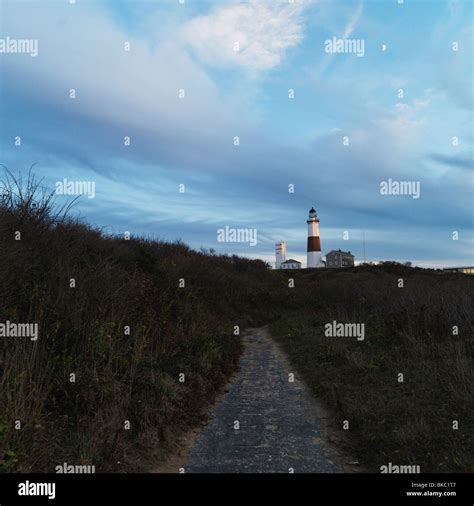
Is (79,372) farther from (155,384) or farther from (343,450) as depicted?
(343,450)

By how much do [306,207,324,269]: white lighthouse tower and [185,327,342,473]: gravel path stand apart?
43.5 metres

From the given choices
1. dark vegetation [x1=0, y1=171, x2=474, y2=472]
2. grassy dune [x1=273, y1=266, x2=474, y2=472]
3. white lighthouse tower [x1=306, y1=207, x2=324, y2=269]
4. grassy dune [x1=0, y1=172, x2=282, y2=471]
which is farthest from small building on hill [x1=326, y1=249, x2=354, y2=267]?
grassy dune [x1=0, y1=172, x2=282, y2=471]

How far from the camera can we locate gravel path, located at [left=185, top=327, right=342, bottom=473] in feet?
16.1

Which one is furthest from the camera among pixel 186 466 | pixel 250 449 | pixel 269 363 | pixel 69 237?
pixel 269 363

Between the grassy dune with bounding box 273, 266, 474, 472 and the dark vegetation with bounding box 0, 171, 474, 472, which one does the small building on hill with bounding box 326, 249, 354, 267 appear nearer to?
the grassy dune with bounding box 273, 266, 474, 472

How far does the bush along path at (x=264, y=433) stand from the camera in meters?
4.91

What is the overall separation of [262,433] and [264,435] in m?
0.09

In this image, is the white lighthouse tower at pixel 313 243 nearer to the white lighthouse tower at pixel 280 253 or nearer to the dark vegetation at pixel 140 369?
the white lighthouse tower at pixel 280 253

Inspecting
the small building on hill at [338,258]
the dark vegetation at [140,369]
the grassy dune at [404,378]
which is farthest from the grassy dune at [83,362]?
the small building on hill at [338,258]

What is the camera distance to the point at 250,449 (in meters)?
5.34

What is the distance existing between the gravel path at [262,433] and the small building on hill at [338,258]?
51070 mm

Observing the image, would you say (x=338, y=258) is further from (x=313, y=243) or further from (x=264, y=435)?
(x=264, y=435)

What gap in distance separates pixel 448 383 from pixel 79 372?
21.1ft
